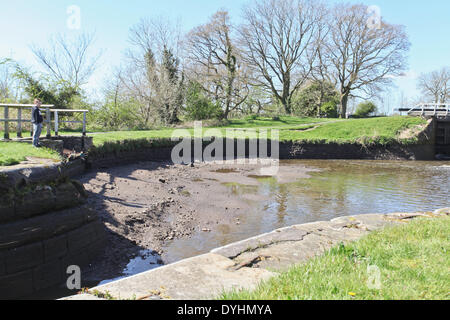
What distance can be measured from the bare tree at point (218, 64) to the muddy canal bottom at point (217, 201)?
15387 mm

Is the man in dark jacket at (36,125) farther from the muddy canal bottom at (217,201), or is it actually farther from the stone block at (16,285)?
the stone block at (16,285)

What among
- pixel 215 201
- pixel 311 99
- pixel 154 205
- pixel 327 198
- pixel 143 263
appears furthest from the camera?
pixel 311 99

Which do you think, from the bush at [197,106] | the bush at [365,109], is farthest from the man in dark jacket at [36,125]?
the bush at [365,109]

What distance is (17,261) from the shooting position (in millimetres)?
4539

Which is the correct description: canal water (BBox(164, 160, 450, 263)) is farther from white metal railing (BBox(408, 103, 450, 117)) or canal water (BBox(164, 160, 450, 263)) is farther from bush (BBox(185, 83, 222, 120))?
bush (BBox(185, 83, 222, 120))

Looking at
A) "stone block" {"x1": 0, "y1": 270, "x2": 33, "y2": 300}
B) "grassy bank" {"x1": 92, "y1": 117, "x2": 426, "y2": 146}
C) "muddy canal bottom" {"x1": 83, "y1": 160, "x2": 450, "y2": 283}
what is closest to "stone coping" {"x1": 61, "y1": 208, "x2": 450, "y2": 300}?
"muddy canal bottom" {"x1": 83, "y1": 160, "x2": 450, "y2": 283}

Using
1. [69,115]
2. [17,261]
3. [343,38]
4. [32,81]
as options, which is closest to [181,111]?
[69,115]

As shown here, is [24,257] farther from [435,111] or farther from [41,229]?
[435,111]

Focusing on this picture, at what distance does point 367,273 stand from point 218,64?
2910 centimetres

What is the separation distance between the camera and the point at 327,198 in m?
10.3

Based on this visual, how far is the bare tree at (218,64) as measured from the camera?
96.8ft

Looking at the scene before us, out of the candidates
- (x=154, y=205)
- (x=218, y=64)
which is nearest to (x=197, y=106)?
(x=218, y=64)
